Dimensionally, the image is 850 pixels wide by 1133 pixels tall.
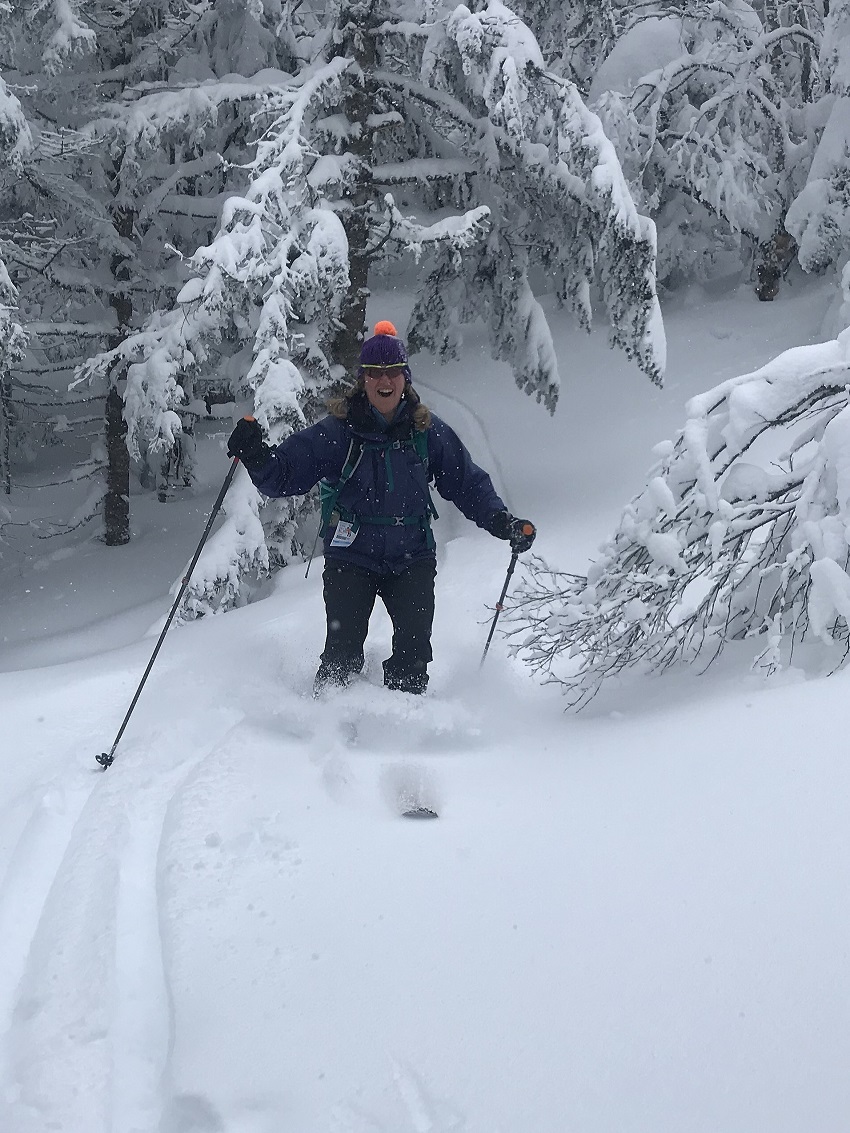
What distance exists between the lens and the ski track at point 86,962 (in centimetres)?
245

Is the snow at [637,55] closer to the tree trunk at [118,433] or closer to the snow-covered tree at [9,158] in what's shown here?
the tree trunk at [118,433]

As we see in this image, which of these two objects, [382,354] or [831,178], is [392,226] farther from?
[831,178]

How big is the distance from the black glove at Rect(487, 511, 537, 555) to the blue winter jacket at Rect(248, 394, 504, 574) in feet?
0.25

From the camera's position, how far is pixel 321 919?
3.02 meters

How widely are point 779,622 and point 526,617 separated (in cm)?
137

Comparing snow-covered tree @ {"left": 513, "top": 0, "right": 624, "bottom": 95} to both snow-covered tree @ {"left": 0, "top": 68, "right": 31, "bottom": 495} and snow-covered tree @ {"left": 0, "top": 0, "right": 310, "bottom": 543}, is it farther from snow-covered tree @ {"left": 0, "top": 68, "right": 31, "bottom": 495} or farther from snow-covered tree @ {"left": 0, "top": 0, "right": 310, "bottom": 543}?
snow-covered tree @ {"left": 0, "top": 68, "right": 31, "bottom": 495}

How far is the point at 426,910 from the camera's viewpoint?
9.86ft

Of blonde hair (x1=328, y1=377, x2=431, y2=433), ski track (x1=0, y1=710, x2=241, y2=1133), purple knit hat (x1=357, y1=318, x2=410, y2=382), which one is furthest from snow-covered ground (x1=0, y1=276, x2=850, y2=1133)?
purple knit hat (x1=357, y1=318, x2=410, y2=382)

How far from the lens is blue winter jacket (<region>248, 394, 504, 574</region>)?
17.0ft

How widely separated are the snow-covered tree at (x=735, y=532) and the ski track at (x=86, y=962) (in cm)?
224

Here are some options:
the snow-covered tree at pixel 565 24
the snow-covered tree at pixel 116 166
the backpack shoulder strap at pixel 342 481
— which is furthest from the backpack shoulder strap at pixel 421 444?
the snow-covered tree at pixel 565 24

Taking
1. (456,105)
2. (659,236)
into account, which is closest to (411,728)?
(456,105)

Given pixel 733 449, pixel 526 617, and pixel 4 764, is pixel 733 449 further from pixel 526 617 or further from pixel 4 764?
pixel 4 764

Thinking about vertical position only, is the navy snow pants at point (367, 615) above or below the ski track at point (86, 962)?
below
